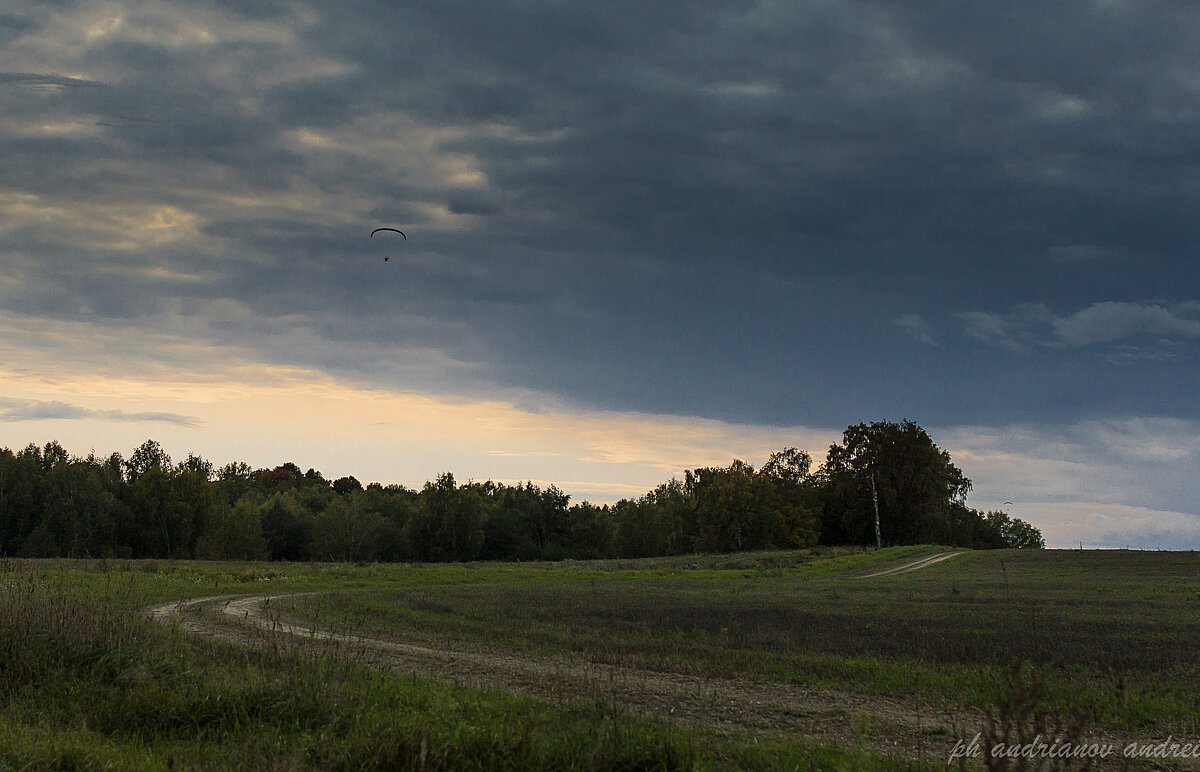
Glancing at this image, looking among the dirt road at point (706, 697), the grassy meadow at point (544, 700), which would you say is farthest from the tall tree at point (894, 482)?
the dirt road at point (706, 697)

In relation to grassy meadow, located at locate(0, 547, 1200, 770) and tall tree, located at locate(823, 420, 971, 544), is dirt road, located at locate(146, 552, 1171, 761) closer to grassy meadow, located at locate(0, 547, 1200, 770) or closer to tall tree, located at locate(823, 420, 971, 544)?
grassy meadow, located at locate(0, 547, 1200, 770)

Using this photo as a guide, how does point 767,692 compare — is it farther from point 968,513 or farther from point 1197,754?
point 968,513

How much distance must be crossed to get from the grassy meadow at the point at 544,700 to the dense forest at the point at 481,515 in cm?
7395

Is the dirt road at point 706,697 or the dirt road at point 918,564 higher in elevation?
the dirt road at point 706,697

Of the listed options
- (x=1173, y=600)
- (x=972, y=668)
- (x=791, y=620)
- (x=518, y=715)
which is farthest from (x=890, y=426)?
(x=518, y=715)

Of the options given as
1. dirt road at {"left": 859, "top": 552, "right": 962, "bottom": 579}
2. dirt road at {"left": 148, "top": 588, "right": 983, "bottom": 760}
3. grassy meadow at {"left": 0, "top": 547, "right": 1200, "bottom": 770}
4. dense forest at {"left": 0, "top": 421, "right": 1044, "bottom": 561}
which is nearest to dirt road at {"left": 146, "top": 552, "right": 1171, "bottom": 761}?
dirt road at {"left": 148, "top": 588, "right": 983, "bottom": 760}

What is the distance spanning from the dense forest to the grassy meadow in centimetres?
7395

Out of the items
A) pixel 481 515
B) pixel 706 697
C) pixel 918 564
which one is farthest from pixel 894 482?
pixel 706 697

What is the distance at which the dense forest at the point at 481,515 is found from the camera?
332 feet

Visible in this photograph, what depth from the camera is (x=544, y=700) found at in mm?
11586

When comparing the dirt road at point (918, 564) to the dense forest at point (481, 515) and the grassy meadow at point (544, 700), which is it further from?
the grassy meadow at point (544, 700)

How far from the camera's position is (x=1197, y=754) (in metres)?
9.46

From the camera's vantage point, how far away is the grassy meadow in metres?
8.30

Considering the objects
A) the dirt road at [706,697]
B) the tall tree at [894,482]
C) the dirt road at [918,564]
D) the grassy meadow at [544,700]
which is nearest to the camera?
the grassy meadow at [544,700]
